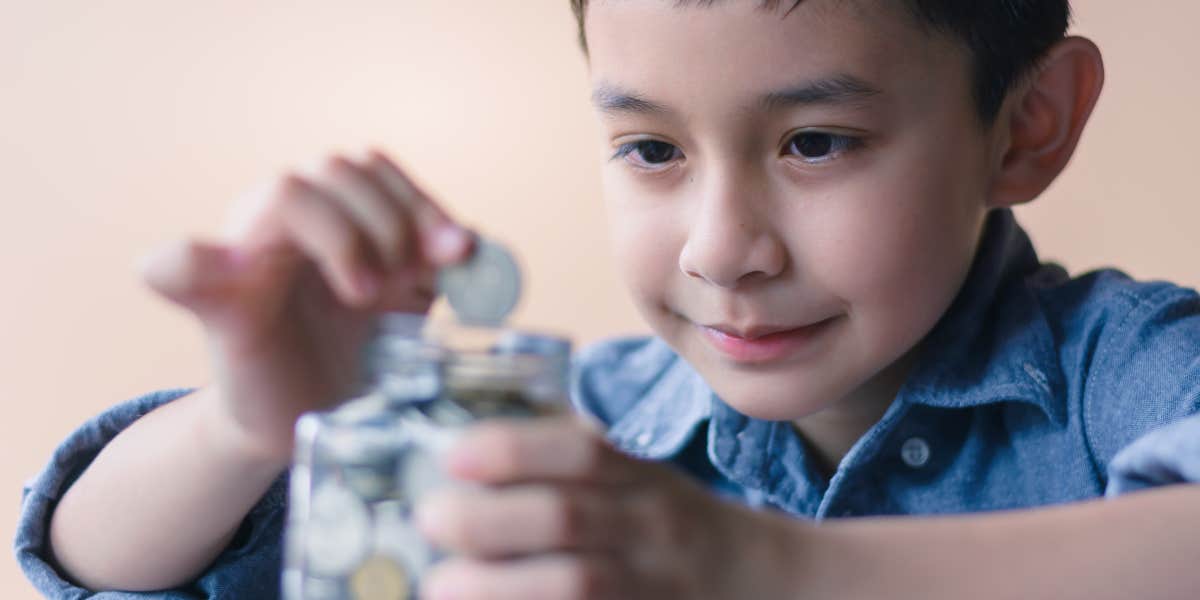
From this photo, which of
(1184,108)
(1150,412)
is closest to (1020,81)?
(1150,412)

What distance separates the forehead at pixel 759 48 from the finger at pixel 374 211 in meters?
0.23

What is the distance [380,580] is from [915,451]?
1.71 feet

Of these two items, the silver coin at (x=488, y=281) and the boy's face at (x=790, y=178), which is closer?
the silver coin at (x=488, y=281)

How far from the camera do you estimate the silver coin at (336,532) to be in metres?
0.40

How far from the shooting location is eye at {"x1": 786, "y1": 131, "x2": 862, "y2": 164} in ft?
2.30

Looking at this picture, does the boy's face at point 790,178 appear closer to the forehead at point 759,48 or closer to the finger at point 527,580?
the forehead at point 759,48

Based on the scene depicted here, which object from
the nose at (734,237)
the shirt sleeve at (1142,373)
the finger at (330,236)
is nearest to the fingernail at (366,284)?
the finger at (330,236)

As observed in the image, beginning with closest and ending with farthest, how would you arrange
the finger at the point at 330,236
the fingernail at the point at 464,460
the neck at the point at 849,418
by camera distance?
the fingernail at the point at 464,460
the finger at the point at 330,236
the neck at the point at 849,418

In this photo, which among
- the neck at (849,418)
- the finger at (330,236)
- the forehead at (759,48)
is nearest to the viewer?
the finger at (330,236)

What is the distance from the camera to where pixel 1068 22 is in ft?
2.86

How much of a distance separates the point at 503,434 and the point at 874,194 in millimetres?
383

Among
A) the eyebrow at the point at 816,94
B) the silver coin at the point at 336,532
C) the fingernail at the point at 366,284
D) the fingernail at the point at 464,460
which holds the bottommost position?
the silver coin at the point at 336,532

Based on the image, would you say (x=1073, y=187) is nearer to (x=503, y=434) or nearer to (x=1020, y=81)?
(x=1020, y=81)

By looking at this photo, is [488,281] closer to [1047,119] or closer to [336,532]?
[336,532]
